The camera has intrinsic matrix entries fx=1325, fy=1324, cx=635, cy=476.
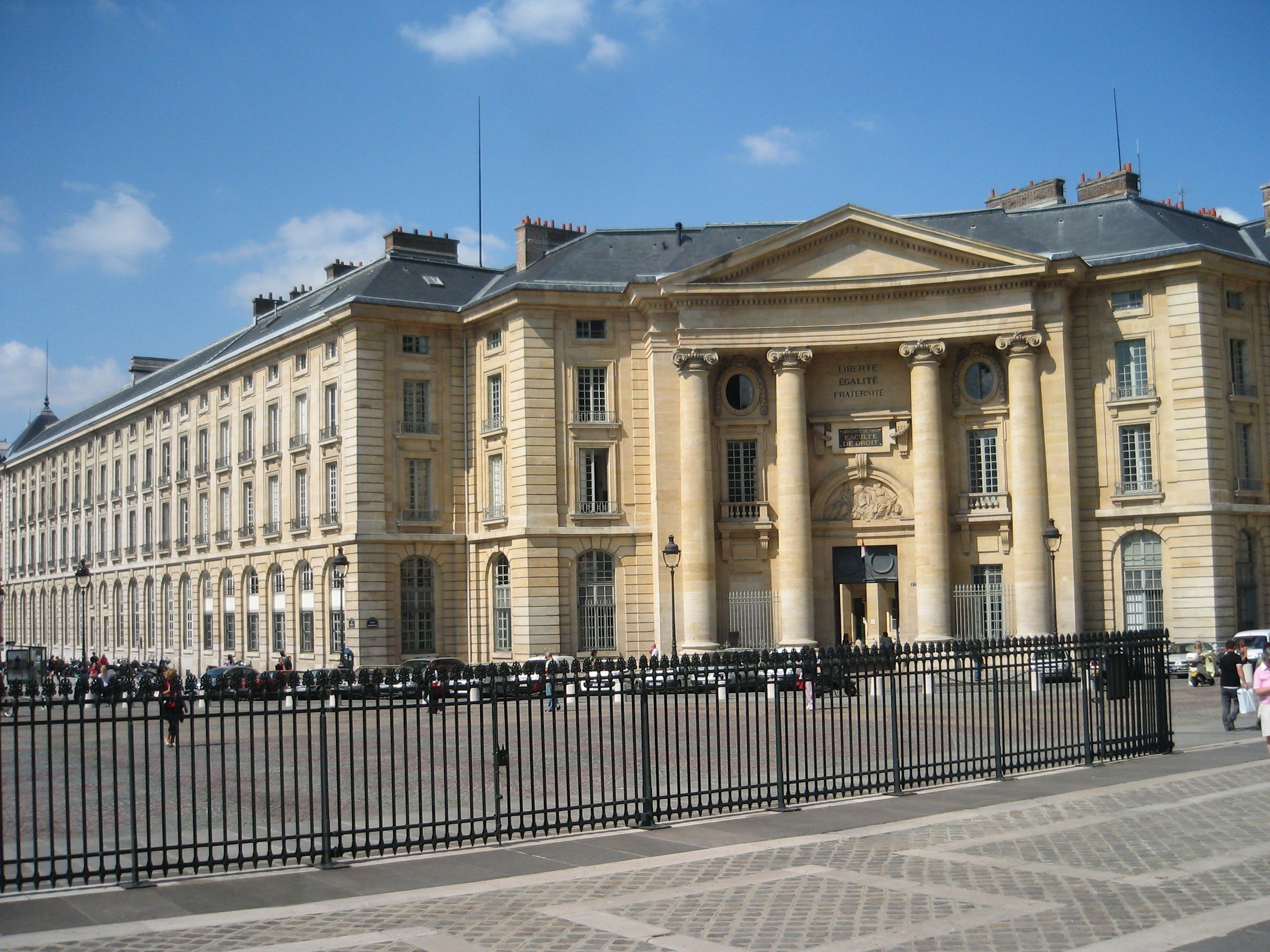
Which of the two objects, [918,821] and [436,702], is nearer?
[436,702]

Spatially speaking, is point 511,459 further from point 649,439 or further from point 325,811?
point 325,811

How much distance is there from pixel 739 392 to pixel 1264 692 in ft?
102

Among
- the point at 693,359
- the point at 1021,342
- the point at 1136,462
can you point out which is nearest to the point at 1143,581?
the point at 1136,462

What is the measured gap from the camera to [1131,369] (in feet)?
148

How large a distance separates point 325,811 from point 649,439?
114ft

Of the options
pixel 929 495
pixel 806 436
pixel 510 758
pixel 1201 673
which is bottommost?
pixel 1201 673

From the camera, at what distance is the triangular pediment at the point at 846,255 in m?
44.6

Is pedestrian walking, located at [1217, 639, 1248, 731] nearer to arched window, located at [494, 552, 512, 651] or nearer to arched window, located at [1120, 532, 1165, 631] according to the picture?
arched window, located at [1120, 532, 1165, 631]

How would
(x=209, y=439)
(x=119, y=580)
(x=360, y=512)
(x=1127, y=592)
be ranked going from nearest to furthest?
(x=1127, y=592), (x=360, y=512), (x=209, y=439), (x=119, y=580)

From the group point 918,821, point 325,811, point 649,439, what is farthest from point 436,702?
point 649,439

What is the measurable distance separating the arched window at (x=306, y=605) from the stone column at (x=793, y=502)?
61.2ft

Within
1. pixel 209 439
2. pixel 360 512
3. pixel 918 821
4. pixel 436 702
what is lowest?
pixel 918 821

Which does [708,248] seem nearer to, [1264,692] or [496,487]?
[496,487]

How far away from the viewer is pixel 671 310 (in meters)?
46.3
